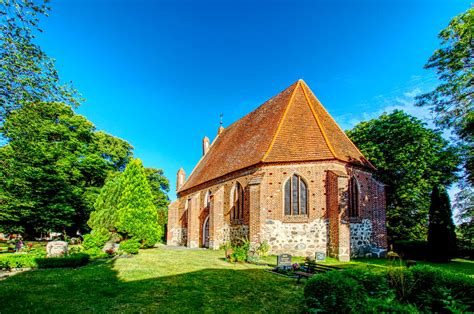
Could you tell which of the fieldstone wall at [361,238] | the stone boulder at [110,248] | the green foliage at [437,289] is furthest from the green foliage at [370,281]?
the stone boulder at [110,248]

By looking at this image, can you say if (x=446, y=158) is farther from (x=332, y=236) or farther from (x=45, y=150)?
(x=45, y=150)

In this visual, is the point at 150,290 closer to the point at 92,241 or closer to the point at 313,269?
the point at 313,269

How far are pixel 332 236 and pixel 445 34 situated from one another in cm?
1166

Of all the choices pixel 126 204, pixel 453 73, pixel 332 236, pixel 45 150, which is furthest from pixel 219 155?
pixel 453 73

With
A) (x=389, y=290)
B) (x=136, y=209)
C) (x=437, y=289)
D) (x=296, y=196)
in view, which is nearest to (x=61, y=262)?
(x=136, y=209)

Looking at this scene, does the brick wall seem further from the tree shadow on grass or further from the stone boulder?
the stone boulder

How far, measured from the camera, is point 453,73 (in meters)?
13.5

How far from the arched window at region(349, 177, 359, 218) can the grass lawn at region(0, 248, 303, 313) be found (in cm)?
841

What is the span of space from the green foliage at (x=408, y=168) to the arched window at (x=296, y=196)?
10990 millimetres

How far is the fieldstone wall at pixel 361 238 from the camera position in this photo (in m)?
17.4

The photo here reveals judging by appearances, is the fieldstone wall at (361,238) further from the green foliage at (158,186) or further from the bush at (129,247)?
the green foliage at (158,186)

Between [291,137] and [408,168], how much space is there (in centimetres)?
1227

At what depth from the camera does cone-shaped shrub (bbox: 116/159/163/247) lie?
21.0 metres

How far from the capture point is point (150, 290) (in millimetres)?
8836
